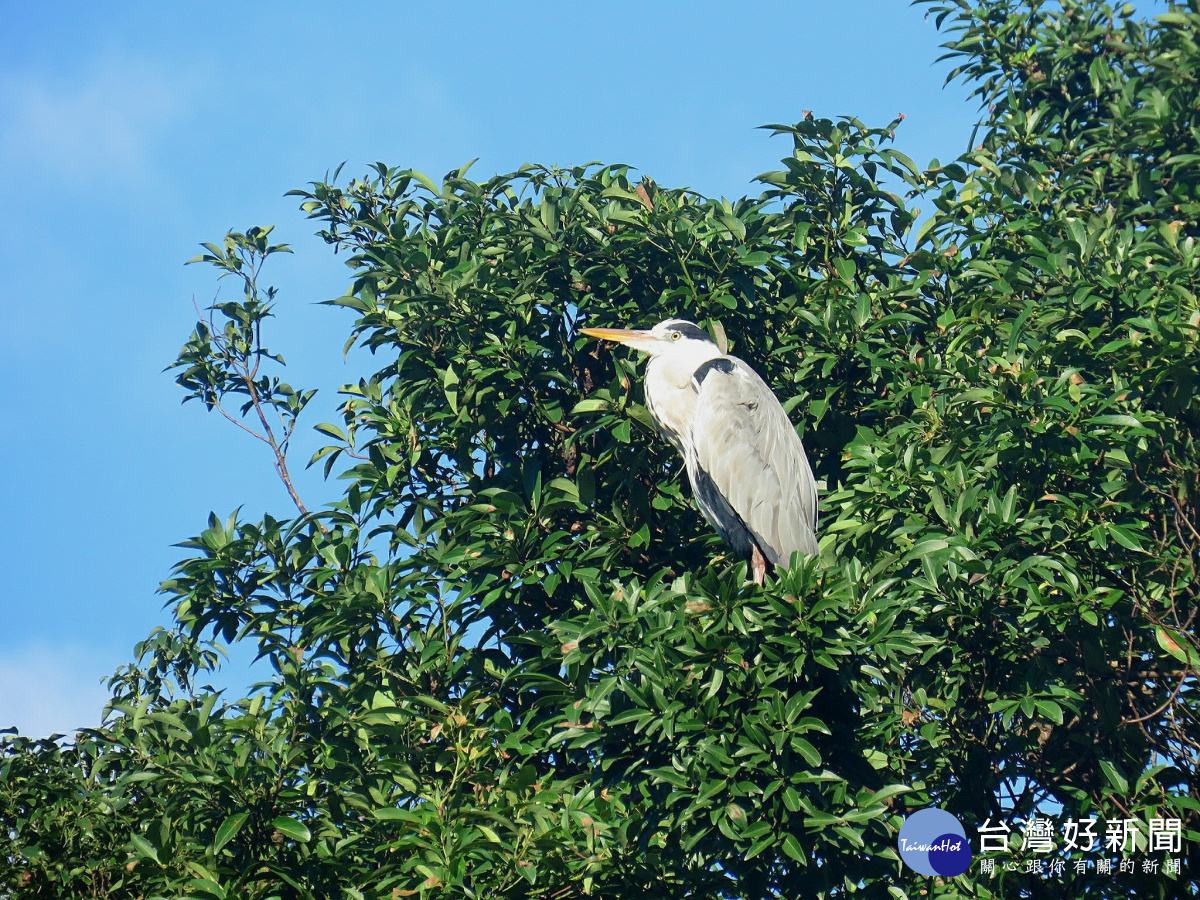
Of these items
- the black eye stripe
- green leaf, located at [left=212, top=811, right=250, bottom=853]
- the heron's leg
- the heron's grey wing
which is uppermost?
the black eye stripe

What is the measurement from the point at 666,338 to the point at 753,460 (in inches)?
34.1

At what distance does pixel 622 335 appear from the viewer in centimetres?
610

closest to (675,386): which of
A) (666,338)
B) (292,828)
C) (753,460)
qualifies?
(666,338)

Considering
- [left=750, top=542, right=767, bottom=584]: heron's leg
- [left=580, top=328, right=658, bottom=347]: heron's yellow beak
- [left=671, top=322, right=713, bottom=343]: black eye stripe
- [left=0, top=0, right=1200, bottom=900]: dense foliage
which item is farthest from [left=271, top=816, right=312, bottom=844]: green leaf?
[left=671, top=322, right=713, bottom=343]: black eye stripe

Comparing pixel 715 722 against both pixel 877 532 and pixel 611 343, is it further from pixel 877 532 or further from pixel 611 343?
pixel 611 343

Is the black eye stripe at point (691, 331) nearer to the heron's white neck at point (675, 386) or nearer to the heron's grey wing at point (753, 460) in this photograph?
the heron's white neck at point (675, 386)

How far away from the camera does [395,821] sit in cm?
449

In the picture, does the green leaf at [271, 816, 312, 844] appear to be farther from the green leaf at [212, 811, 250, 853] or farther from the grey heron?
the grey heron

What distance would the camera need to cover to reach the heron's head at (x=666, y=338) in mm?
6102

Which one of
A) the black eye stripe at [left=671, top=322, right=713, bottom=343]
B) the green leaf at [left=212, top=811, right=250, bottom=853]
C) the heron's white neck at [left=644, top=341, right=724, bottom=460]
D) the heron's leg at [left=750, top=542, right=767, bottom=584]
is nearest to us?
the green leaf at [left=212, top=811, right=250, bottom=853]

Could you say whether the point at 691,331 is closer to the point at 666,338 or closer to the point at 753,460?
the point at 666,338

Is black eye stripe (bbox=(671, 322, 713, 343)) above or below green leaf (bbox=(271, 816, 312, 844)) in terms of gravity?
above

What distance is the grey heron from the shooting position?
609cm

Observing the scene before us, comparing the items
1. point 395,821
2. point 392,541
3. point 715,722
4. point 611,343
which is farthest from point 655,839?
point 611,343
